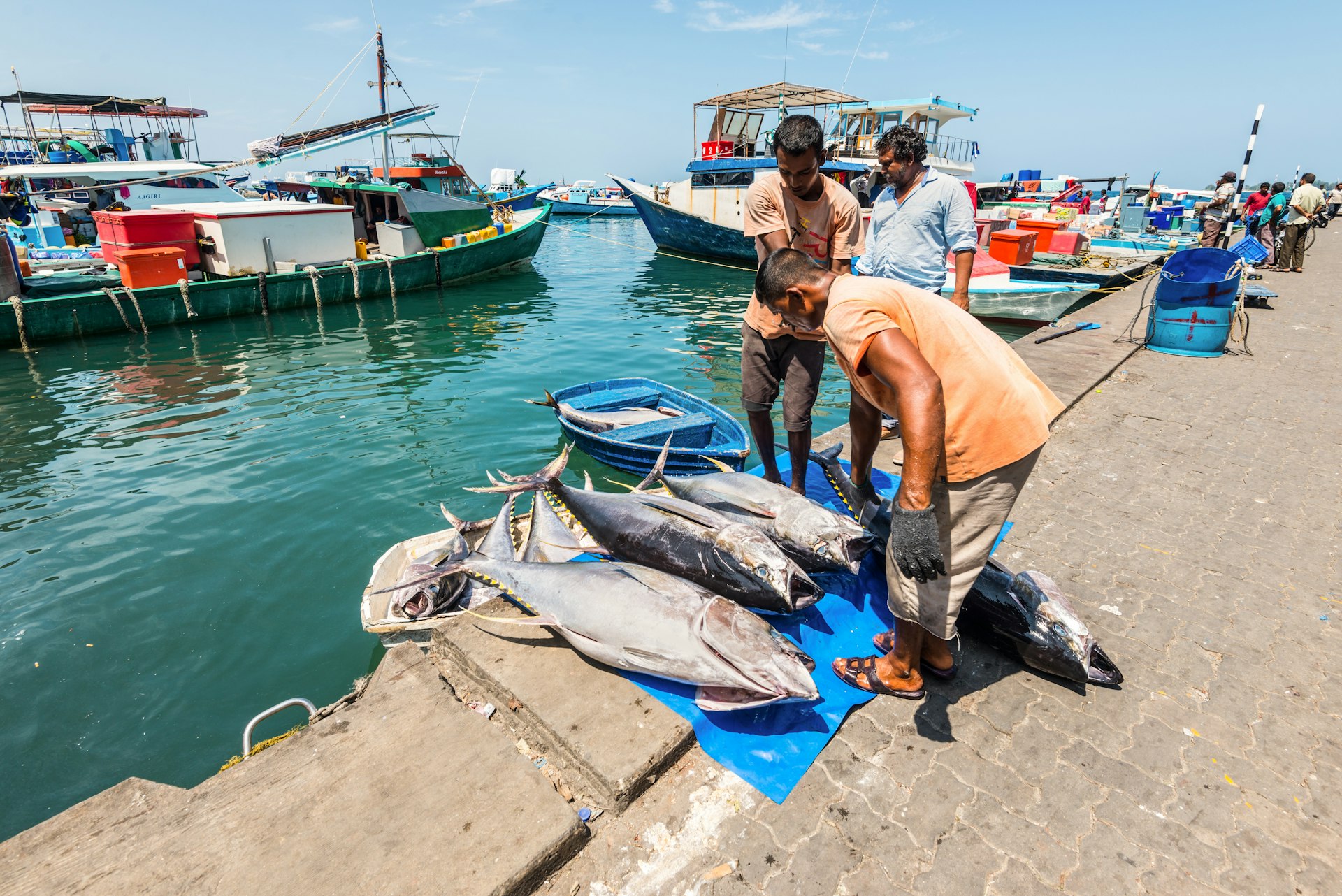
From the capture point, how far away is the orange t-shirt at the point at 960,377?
7.98ft

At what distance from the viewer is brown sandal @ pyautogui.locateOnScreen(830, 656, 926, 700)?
9.75 feet

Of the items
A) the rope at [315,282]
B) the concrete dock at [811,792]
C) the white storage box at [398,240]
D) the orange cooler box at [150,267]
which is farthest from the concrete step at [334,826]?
the white storage box at [398,240]

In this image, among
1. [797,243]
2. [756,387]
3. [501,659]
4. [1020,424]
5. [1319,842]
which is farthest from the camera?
[756,387]

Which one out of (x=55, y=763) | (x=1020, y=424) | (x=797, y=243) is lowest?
(x=55, y=763)

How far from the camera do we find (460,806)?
2.36 metres

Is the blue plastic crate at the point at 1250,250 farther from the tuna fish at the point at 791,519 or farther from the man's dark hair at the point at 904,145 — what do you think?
the tuna fish at the point at 791,519

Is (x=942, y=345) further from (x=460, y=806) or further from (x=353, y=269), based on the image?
(x=353, y=269)

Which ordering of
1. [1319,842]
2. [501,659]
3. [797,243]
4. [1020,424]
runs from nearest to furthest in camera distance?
[1319,842] < [1020,424] < [501,659] < [797,243]

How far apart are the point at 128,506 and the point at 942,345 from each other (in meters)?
8.40

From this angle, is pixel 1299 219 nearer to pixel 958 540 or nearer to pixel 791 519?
pixel 791 519

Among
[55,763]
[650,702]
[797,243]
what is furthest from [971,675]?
[55,763]

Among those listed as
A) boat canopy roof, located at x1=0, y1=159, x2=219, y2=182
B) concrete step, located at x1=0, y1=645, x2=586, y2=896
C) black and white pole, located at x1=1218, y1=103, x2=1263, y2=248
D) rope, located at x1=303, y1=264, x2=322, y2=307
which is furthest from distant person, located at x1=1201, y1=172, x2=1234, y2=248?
boat canopy roof, located at x1=0, y1=159, x2=219, y2=182

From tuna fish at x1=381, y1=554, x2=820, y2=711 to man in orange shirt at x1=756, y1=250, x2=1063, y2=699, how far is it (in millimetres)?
666

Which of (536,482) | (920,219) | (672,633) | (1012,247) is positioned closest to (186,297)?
A: (536,482)
